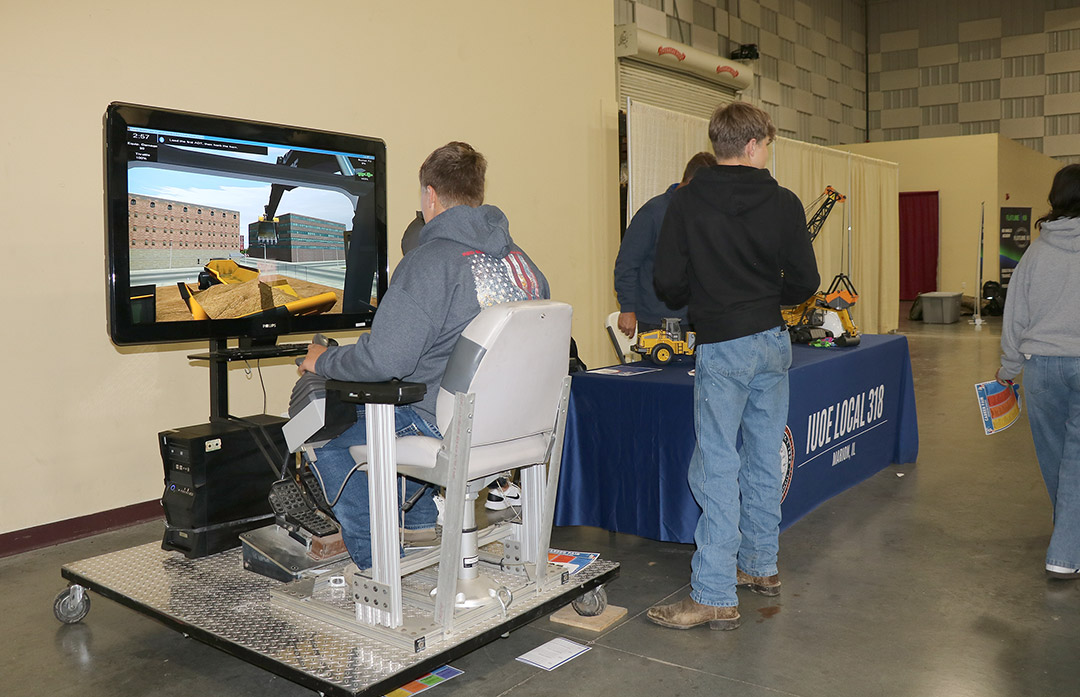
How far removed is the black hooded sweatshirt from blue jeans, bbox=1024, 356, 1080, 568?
3.42 feet

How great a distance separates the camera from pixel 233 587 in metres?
2.60

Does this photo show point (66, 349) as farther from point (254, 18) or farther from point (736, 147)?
point (736, 147)

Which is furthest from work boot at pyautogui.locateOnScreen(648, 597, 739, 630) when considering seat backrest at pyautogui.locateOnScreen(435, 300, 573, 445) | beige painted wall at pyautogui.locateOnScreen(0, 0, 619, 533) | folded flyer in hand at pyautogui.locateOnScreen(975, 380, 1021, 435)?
beige painted wall at pyautogui.locateOnScreen(0, 0, 619, 533)

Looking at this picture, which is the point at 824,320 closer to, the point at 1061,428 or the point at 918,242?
the point at 1061,428

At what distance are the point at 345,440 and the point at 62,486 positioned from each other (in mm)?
1881

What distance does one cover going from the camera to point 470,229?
231 centimetres

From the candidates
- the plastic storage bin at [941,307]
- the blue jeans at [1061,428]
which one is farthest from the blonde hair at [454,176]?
the plastic storage bin at [941,307]

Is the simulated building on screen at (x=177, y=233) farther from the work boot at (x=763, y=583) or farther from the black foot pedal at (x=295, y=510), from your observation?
the work boot at (x=763, y=583)

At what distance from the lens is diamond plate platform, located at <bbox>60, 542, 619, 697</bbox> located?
203cm

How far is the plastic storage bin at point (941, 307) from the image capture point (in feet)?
46.4

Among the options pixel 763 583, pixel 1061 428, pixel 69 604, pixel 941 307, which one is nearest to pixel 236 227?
pixel 69 604

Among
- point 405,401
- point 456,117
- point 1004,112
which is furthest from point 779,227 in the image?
point 1004,112

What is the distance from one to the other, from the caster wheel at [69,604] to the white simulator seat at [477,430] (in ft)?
3.54

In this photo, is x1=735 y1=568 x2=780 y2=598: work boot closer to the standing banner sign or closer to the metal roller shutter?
the metal roller shutter
